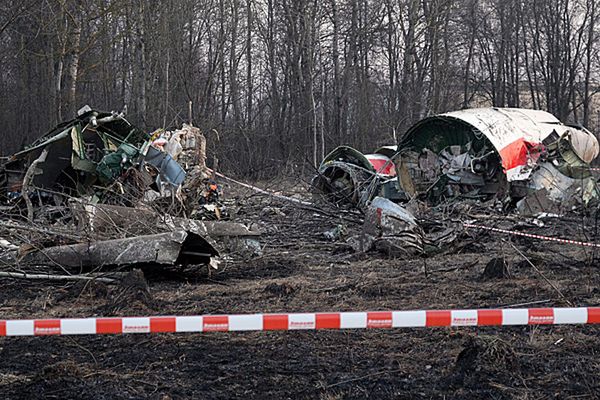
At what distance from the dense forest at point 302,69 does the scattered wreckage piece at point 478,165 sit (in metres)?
8.86

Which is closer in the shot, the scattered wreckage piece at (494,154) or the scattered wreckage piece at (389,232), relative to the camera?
the scattered wreckage piece at (389,232)

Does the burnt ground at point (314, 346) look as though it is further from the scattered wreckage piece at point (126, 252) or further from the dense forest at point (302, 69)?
the dense forest at point (302, 69)

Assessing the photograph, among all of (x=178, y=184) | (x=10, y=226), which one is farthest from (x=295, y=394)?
(x=178, y=184)

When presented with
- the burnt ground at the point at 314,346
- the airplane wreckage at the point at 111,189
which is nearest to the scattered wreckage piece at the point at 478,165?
the airplane wreckage at the point at 111,189

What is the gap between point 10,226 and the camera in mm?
7645

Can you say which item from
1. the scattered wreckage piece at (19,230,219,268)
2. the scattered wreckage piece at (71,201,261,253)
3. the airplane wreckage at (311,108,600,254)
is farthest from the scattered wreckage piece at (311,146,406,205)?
the scattered wreckage piece at (19,230,219,268)

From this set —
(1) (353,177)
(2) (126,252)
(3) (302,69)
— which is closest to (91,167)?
(1) (353,177)

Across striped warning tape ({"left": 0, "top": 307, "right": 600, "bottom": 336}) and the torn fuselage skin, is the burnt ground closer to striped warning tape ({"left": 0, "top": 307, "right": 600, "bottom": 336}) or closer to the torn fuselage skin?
striped warning tape ({"left": 0, "top": 307, "right": 600, "bottom": 336})

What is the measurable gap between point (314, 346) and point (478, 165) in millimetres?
8829

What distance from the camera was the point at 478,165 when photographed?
12.8 meters

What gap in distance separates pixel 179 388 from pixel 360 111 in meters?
25.2

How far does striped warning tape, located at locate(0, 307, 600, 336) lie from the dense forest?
60.8 feet

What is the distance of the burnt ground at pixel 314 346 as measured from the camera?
391 cm

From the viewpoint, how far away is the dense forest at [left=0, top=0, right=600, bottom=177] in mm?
25156
